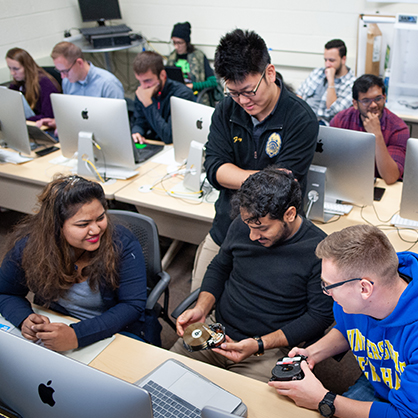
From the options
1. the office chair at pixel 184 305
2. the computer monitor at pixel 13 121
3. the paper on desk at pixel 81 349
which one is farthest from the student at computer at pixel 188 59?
the paper on desk at pixel 81 349

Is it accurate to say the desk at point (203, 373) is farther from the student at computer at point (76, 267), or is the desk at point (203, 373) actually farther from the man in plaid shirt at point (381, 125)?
the man in plaid shirt at point (381, 125)

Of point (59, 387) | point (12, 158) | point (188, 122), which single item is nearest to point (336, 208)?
point (188, 122)

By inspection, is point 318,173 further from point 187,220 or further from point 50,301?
point 50,301

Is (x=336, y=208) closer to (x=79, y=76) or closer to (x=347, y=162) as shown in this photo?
(x=347, y=162)

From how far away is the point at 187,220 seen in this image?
8.15 ft

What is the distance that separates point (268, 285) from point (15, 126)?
2067 mm

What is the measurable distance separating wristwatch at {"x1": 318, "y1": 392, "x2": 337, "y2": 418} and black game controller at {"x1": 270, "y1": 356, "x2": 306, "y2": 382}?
0.09 metres

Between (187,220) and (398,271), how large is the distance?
A: 1458 mm

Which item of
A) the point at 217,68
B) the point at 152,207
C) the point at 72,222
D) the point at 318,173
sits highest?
the point at 217,68

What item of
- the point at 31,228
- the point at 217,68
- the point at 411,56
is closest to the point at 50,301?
the point at 31,228

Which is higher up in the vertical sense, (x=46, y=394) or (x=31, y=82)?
(x=31, y=82)

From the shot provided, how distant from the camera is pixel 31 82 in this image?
3549 mm

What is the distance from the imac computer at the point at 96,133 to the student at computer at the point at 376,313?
1588mm

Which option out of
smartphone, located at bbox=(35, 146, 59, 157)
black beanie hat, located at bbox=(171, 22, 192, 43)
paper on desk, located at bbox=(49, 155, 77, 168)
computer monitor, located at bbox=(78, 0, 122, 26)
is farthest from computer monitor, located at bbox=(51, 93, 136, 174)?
computer monitor, located at bbox=(78, 0, 122, 26)
